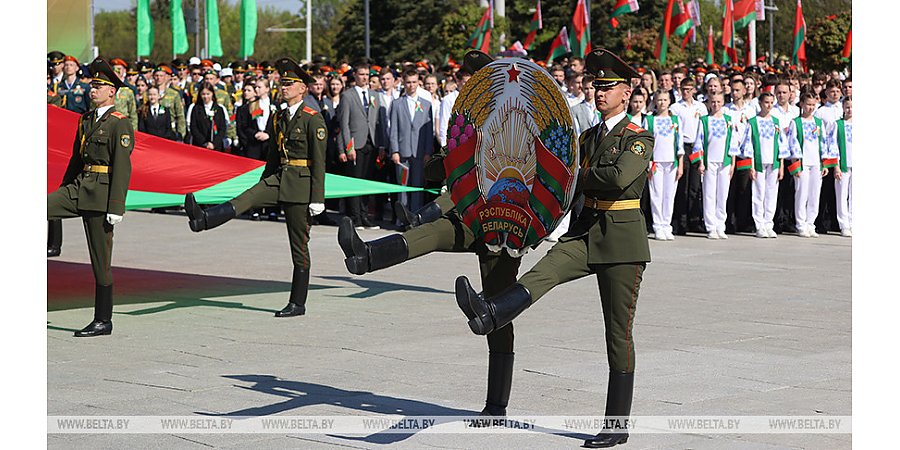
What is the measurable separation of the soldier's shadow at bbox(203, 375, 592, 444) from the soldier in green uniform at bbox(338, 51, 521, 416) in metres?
0.32

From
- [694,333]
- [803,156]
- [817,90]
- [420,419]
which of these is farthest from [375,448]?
[817,90]

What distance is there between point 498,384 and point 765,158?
1108 cm

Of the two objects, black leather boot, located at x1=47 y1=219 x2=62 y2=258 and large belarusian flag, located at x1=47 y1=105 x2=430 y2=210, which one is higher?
large belarusian flag, located at x1=47 y1=105 x2=430 y2=210

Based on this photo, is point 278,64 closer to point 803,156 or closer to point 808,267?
point 808,267

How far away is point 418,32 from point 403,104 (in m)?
42.6

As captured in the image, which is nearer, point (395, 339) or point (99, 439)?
point (99, 439)

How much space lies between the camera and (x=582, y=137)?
707 centimetres

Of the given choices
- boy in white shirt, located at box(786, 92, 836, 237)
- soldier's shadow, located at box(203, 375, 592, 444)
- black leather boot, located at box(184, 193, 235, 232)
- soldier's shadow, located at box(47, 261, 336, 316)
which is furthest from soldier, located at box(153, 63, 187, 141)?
soldier's shadow, located at box(203, 375, 592, 444)

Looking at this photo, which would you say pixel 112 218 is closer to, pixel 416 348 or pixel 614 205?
pixel 416 348

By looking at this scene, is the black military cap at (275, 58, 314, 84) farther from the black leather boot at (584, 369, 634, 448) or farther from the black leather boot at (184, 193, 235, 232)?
the black leather boot at (584, 369, 634, 448)

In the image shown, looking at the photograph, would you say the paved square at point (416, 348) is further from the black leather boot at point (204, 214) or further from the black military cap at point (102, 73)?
the black military cap at point (102, 73)

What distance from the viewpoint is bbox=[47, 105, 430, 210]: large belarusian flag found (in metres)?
12.1

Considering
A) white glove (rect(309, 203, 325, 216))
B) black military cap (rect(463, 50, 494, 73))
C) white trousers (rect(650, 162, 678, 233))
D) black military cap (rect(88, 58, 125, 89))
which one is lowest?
white trousers (rect(650, 162, 678, 233))

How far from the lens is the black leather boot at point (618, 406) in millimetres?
6930
